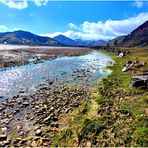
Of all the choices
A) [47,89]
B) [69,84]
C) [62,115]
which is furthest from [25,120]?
[69,84]

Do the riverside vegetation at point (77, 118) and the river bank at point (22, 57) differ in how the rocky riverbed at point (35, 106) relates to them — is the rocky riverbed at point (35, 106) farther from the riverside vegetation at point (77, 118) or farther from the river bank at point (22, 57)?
the river bank at point (22, 57)

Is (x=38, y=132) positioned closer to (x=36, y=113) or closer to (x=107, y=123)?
(x=36, y=113)

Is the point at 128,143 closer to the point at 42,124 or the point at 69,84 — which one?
the point at 42,124

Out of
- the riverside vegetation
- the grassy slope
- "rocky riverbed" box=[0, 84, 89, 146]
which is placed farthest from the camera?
"rocky riverbed" box=[0, 84, 89, 146]

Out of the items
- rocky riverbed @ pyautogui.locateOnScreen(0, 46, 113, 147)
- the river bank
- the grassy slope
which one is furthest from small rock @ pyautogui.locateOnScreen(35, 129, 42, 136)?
the river bank

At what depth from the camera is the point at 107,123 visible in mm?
19000

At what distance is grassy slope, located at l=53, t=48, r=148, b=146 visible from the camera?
16.3 metres

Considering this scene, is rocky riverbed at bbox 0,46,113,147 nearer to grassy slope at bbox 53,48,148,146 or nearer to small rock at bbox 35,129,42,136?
small rock at bbox 35,129,42,136

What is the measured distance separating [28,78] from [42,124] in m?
21.3

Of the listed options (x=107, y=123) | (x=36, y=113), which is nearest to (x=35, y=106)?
(x=36, y=113)

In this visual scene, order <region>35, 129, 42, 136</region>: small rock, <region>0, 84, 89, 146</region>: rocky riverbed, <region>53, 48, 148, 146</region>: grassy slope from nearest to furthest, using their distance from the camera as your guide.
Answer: <region>53, 48, 148, 146</region>: grassy slope, <region>0, 84, 89, 146</region>: rocky riverbed, <region>35, 129, 42, 136</region>: small rock

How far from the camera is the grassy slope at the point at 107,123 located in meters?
16.3

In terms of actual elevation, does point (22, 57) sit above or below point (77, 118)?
above

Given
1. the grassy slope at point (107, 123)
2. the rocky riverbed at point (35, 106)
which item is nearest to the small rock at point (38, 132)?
the rocky riverbed at point (35, 106)
